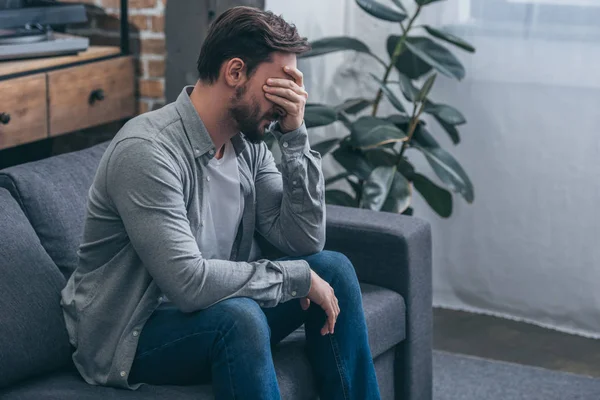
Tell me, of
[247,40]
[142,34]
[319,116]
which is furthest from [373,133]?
[247,40]

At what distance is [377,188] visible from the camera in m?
2.81

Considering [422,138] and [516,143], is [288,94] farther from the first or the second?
[516,143]

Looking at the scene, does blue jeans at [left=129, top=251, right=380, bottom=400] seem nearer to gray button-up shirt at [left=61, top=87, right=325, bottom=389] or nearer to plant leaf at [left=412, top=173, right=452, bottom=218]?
gray button-up shirt at [left=61, top=87, right=325, bottom=389]

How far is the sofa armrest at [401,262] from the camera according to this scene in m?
2.26

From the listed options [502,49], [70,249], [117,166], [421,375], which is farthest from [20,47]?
[502,49]

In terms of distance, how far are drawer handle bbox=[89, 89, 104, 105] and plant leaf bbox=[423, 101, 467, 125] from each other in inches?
41.5

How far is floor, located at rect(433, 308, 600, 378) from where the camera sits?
2959mm

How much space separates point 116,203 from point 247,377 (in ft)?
1.29

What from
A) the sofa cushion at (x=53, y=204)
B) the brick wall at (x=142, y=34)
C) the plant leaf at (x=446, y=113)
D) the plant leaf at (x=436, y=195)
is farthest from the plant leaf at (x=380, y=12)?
the sofa cushion at (x=53, y=204)

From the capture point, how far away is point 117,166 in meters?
1.64

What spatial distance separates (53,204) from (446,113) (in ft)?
4.91

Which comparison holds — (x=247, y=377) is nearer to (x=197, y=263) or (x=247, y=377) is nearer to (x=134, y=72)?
(x=197, y=263)

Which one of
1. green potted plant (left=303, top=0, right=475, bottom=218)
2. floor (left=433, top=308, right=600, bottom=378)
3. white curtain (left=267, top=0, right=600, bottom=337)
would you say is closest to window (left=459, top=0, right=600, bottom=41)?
white curtain (left=267, top=0, right=600, bottom=337)

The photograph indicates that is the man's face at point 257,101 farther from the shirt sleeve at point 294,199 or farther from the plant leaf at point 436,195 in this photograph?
the plant leaf at point 436,195
